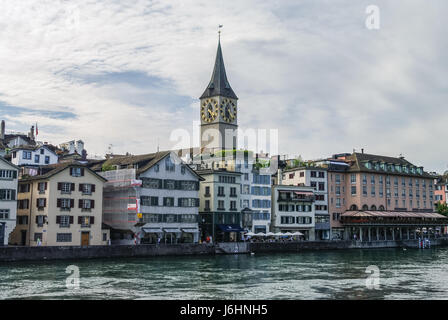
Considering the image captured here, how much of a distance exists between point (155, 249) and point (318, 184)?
4899cm

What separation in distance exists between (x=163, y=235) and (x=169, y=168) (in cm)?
1015

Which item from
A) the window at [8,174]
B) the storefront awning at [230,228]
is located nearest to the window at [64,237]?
the window at [8,174]

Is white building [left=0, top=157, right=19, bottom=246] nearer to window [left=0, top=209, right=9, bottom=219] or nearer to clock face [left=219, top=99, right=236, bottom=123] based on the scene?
window [left=0, top=209, right=9, bottom=219]

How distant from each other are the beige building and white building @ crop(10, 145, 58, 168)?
55.2 ft

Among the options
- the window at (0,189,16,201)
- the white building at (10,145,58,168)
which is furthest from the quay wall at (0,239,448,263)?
the white building at (10,145,58,168)

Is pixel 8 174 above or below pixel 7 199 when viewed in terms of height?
above

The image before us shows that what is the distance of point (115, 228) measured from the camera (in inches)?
3246

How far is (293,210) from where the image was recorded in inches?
4262

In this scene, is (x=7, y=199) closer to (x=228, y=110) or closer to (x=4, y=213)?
(x=4, y=213)

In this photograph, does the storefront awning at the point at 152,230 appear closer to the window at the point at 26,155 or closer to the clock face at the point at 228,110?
the window at the point at 26,155

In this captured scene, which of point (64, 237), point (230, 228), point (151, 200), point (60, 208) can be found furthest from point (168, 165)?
point (64, 237)

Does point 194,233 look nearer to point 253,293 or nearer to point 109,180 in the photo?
point 109,180

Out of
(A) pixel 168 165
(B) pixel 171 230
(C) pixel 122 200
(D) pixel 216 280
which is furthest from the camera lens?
(A) pixel 168 165
